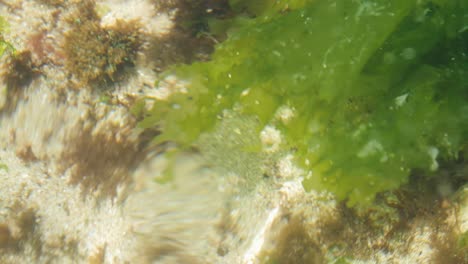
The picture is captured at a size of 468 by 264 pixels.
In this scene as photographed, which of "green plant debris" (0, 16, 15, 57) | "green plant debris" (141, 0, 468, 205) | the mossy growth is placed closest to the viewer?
"green plant debris" (141, 0, 468, 205)

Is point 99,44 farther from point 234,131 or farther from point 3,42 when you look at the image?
point 234,131

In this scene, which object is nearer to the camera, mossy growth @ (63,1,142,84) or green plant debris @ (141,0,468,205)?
green plant debris @ (141,0,468,205)

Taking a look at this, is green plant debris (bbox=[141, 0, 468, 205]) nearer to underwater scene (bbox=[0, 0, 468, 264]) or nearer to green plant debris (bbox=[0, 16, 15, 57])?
underwater scene (bbox=[0, 0, 468, 264])

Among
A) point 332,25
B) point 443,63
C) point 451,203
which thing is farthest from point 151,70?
point 451,203

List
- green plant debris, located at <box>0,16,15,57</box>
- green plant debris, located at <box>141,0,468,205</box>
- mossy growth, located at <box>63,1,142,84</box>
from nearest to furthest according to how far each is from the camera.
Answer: green plant debris, located at <box>141,0,468,205</box> < mossy growth, located at <box>63,1,142,84</box> < green plant debris, located at <box>0,16,15,57</box>

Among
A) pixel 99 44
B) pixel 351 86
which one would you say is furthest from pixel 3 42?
pixel 351 86

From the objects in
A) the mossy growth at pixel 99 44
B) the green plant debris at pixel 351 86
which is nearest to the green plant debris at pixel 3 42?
the mossy growth at pixel 99 44

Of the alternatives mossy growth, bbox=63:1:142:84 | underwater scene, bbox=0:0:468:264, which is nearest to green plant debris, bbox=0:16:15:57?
underwater scene, bbox=0:0:468:264

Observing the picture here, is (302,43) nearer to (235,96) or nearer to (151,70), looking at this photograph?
(235,96)
